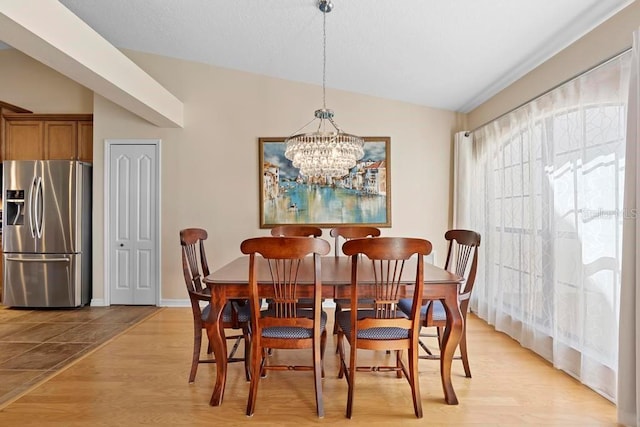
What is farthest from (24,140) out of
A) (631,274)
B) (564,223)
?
(631,274)

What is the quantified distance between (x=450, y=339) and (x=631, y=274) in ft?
3.32

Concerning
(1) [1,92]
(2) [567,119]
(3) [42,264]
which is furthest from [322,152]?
(1) [1,92]

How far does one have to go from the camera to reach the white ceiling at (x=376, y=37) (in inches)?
103

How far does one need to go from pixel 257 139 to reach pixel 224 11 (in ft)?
5.10

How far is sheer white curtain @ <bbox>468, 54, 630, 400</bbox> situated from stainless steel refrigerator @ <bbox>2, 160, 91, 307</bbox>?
484 centimetres

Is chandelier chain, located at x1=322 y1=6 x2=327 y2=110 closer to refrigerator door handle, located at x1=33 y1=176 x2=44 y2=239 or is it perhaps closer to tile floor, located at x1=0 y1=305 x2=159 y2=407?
tile floor, located at x1=0 y1=305 x2=159 y2=407

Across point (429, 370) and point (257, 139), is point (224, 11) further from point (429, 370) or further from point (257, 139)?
point (429, 370)

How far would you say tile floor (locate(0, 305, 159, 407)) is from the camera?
2623 millimetres

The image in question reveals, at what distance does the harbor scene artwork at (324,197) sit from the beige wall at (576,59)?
1485mm

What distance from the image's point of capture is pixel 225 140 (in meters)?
4.55

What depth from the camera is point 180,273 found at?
4559 millimetres

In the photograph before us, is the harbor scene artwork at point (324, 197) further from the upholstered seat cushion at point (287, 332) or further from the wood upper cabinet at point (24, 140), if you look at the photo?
the wood upper cabinet at point (24, 140)

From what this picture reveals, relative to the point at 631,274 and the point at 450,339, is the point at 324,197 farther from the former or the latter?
the point at 631,274

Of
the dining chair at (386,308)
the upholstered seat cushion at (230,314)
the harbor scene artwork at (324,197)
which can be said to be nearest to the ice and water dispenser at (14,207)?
the harbor scene artwork at (324,197)
